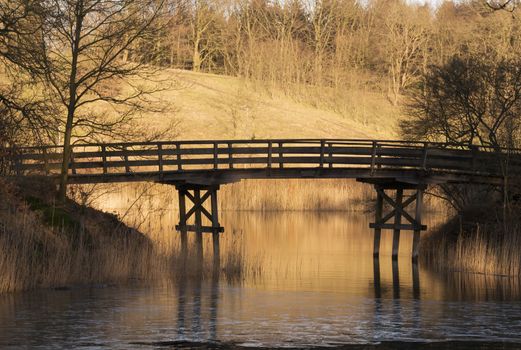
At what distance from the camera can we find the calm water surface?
18297mm

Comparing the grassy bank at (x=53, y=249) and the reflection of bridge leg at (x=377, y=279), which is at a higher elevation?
the grassy bank at (x=53, y=249)

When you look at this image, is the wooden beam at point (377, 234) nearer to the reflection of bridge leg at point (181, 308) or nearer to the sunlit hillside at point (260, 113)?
the reflection of bridge leg at point (181, 308)

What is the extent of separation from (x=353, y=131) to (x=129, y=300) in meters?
60.0

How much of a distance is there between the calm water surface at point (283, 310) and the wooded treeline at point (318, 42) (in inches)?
2219

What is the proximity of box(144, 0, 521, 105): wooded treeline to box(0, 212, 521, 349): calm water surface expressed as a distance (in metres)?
56.4

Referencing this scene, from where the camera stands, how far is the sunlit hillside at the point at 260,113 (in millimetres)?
78000

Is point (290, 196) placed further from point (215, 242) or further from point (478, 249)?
point (478, 249)

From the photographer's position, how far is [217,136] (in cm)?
A: 7588

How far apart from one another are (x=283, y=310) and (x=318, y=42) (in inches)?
2863

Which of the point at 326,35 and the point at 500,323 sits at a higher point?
the point at 326,35

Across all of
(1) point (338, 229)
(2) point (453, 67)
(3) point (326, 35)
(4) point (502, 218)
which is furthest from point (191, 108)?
(4) point (502, 218)

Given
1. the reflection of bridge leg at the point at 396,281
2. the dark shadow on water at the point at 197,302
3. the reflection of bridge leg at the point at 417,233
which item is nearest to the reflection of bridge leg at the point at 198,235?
the dark shadow on water at the point at 197,302

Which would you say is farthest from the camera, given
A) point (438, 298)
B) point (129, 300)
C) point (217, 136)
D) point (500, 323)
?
point (217, 136)

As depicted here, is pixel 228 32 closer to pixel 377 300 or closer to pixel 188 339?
pixel 377 300
